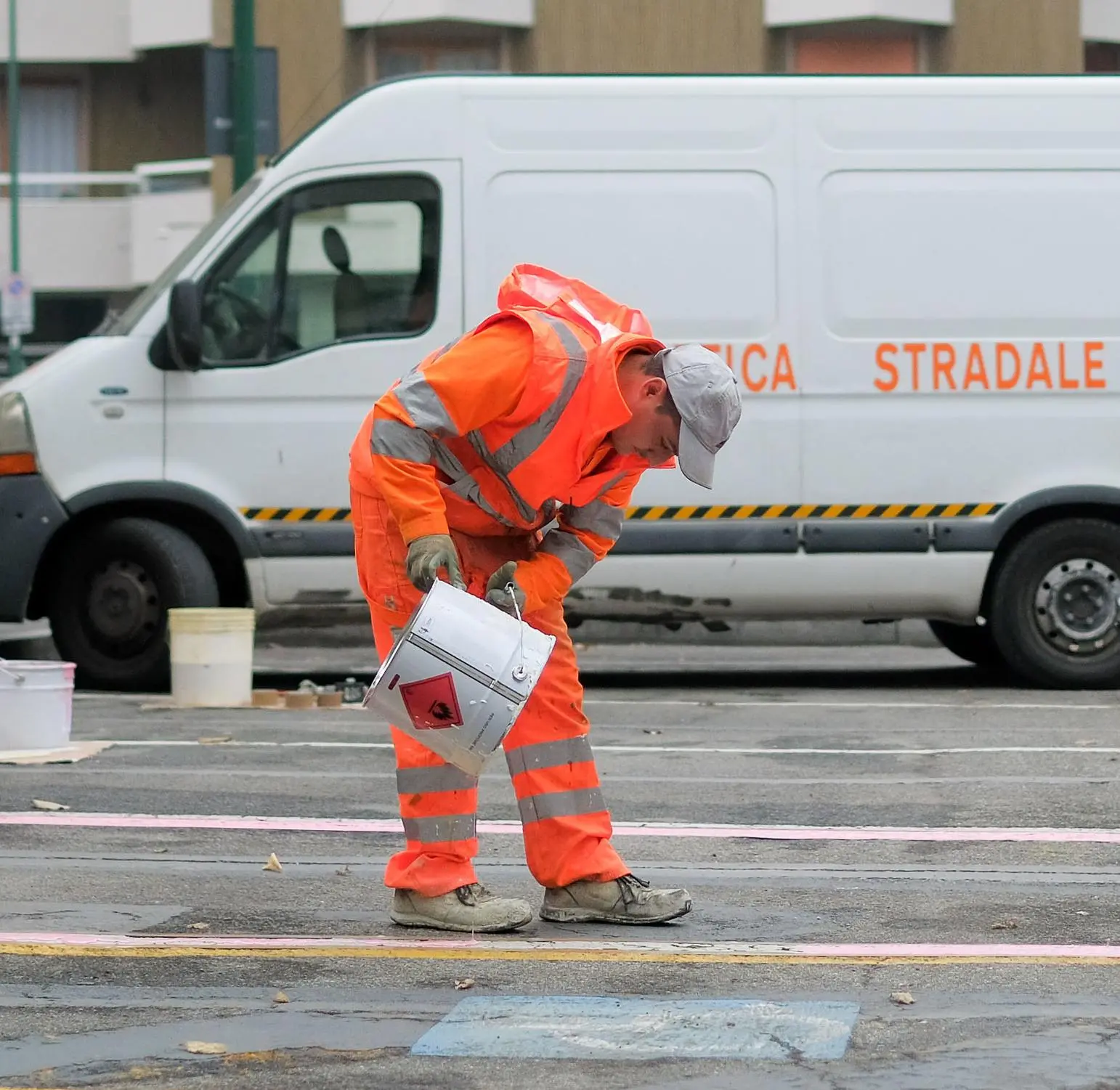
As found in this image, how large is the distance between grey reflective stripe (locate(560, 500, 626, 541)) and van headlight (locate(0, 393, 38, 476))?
5438mm

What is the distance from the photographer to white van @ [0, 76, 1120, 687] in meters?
10.1

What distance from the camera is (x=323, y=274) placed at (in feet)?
33.4

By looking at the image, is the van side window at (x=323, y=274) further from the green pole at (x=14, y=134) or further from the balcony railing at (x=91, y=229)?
the balcony railing at (x=91, y=229)

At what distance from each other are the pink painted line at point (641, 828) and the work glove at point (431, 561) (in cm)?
167

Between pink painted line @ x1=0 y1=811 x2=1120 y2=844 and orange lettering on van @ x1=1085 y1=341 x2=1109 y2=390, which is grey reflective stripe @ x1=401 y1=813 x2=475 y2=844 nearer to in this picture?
pink painted line @ x1=0 y1=811 x2=1120 y2=844

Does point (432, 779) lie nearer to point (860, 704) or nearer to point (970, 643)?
point (860, 704)

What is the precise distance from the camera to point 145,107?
28.0m

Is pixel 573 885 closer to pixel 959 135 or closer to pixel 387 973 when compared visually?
pixel 387 973

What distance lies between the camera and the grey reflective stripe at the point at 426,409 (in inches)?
184

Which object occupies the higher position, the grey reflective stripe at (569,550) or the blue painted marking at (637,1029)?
the grey reflective stripe at (569,550)

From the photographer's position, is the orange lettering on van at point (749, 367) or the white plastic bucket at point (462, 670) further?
the orange lettering on van at point (749, 367)

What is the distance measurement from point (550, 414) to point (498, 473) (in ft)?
0.71

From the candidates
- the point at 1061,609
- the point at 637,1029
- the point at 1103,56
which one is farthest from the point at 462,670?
the point at 1103,56

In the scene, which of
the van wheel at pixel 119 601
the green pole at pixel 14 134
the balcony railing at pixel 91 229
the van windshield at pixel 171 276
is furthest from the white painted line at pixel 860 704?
the balcony railing at pixel 91 229
